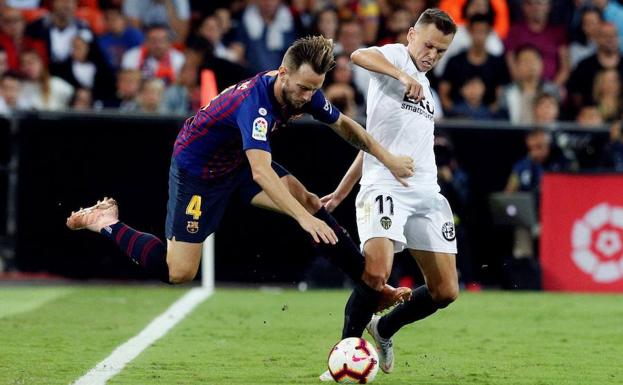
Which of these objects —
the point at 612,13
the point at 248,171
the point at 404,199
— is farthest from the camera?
the point at 612,13

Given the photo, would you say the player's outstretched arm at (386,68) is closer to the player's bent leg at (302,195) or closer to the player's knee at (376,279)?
the player's bent leg at (302,195)

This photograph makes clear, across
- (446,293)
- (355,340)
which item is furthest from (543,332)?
(355,340)

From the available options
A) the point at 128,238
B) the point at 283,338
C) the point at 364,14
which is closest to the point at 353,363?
the point at 128,238

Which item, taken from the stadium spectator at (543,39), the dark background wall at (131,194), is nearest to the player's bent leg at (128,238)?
the dark background wall at (131,194)

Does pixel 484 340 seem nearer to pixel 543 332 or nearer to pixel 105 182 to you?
pixel 543 332

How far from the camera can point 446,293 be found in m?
7.93

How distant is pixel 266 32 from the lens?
51.3 feet

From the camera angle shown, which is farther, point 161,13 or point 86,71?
point 161,13

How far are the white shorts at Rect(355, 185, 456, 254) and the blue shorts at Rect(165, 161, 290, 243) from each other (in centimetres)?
71

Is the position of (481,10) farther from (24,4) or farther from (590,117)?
(24,4)

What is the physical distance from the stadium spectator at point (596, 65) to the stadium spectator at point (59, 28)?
5.73 meters

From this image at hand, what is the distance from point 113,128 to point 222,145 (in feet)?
19.0

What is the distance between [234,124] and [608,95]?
26.6 ft

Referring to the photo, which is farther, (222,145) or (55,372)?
(222,145)
